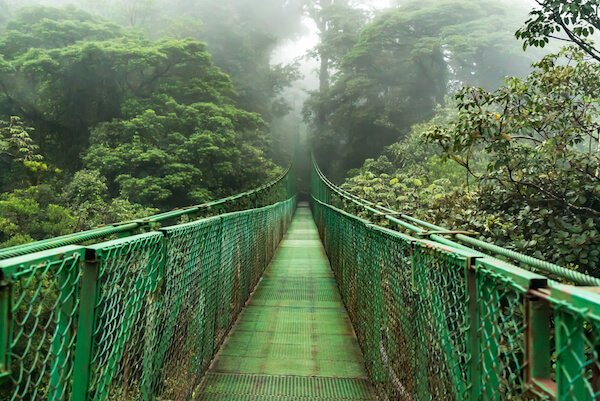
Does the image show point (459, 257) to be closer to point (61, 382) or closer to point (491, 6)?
point (61, 382)

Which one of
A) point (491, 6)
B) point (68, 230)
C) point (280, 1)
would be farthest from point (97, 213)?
point (280, 1)

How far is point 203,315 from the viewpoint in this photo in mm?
1942

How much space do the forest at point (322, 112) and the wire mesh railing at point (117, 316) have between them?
7.27 feet

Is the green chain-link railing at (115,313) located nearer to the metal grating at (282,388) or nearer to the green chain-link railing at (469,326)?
the metal grating at (282,388)

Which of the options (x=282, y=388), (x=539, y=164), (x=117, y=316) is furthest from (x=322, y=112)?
(x=117, y=316)

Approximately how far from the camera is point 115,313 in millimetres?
1067

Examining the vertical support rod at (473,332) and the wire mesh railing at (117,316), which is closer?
the wire mesh railing at (117,316)

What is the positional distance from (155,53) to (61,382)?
452 inches

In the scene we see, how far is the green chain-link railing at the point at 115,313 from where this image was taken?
743 mm

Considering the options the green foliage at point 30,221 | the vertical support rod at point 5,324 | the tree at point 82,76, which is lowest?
the green foliage at point 30,221

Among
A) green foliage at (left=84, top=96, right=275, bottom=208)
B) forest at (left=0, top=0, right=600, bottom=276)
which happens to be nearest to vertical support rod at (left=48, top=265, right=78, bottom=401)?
forest at (left=0, top=0, right=600, bottom=276)

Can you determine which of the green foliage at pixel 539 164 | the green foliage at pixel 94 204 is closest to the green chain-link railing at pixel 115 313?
the green foliage at pixel 539 164

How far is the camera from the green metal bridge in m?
0.66

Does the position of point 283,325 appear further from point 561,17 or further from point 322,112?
point 322,112
